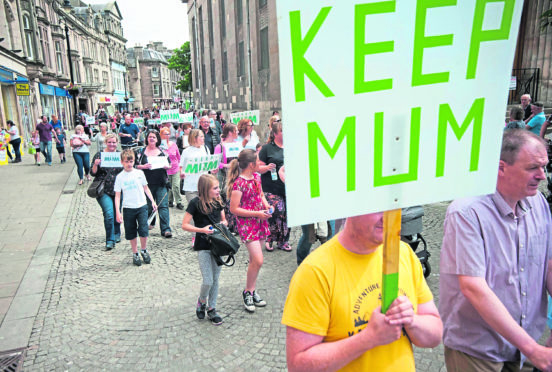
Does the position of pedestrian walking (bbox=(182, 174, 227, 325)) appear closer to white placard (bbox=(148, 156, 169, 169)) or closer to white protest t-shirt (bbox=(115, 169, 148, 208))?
white protest t-shirt (bbox=(115, 169, 148, 208))

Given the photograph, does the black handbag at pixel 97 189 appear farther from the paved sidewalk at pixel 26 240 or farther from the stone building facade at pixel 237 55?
the stone building facade at pixel 237 55

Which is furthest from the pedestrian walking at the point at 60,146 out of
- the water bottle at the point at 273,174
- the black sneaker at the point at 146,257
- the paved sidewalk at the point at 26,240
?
the water bottle at the point at 273,174

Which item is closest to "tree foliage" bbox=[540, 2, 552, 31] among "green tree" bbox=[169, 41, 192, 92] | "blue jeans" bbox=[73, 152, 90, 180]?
"blue jeans" bbox=[73, 152, 90, 180]

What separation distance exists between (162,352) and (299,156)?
3155 mm

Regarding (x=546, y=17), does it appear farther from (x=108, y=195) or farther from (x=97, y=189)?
(x=97, y=189)

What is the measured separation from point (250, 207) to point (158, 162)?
3.08 meters

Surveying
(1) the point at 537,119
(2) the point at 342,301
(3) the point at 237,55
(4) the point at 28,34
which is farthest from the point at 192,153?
(4) the point at 28,34

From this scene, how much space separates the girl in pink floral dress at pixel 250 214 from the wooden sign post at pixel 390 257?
303 cm

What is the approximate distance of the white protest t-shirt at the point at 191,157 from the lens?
22.8 ft

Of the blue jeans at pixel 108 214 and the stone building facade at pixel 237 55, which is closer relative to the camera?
the blue jeans at pixel 108 214

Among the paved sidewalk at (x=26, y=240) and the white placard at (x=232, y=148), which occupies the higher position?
the white placard at (x=232, y=148)

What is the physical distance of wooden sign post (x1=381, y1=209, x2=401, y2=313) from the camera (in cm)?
144

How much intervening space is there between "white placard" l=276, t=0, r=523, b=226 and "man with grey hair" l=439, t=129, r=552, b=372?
23.4 inches

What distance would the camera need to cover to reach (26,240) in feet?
24.5
